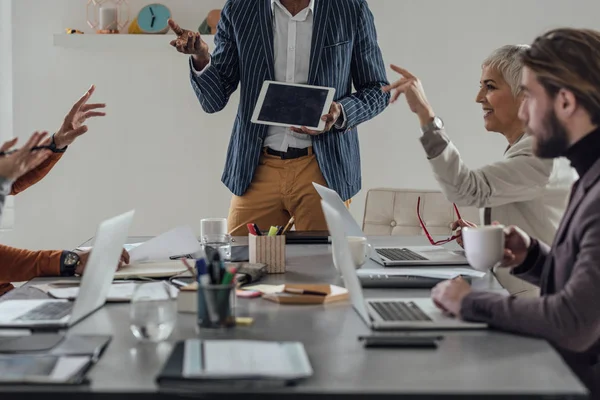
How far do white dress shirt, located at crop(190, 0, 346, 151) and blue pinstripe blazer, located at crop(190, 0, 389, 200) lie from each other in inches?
1.3

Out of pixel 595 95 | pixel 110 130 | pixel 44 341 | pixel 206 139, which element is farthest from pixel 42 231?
pixel 595 95

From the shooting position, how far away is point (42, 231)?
14.3ft

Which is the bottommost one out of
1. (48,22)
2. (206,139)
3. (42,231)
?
(42,231)

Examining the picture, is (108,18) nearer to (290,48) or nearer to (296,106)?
(290,48)

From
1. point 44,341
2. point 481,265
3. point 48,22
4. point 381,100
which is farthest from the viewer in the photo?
point 48,22

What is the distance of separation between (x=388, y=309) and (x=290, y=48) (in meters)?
1.69

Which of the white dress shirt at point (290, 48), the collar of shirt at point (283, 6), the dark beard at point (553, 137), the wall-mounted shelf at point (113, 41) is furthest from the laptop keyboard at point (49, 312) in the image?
the wall-mounted shelf at point (113, 41)

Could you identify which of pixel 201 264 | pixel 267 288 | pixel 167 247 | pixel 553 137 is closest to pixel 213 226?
pixel 167 247

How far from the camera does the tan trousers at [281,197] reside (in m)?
2.98

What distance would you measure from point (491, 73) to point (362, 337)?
1281 millimetres

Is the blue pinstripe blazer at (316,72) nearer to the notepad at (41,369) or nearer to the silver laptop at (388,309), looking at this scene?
the silver laptop at (388,309)

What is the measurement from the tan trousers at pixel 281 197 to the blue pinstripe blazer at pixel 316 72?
0.13ft

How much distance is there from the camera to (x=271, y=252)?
208 centimetres

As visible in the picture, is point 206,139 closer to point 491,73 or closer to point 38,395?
point 491,73
